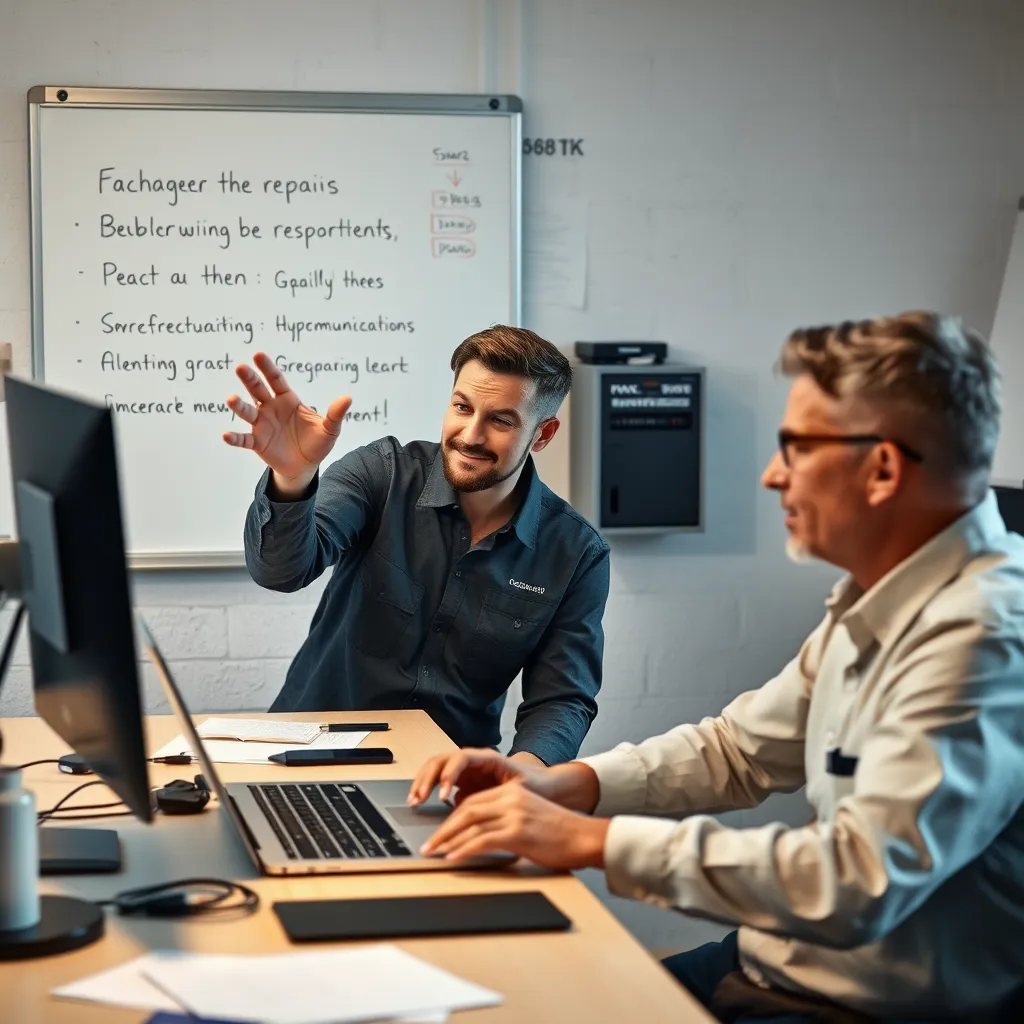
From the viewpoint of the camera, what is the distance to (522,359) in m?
2.38

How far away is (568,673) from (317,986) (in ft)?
4.15

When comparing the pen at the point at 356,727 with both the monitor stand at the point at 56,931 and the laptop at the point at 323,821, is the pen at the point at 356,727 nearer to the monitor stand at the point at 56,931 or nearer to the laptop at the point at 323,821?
the laptop at the point at 323,821

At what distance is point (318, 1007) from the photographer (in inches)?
40.1

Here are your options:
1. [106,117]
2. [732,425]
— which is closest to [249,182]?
[106,117]

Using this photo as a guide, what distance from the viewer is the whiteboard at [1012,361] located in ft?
10.3

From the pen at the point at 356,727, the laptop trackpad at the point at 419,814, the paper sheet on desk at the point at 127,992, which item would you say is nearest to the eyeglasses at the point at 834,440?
the laptop trackpad at the point at 419,814

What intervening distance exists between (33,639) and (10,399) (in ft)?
0.84

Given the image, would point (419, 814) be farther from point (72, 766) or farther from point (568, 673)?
point (568, 673)

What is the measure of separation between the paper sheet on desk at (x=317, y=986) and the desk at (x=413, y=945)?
0.03 meters

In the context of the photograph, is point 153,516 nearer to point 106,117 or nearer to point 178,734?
point 106,117

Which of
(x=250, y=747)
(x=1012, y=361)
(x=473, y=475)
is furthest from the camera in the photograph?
(x=1012, y=361)

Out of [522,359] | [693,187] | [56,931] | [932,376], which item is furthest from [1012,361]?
[56,931]

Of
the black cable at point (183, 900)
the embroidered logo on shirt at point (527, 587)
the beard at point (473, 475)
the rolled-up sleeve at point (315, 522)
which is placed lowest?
the black cable at point (183, 900)

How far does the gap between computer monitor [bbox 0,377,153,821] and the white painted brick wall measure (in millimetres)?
1757
